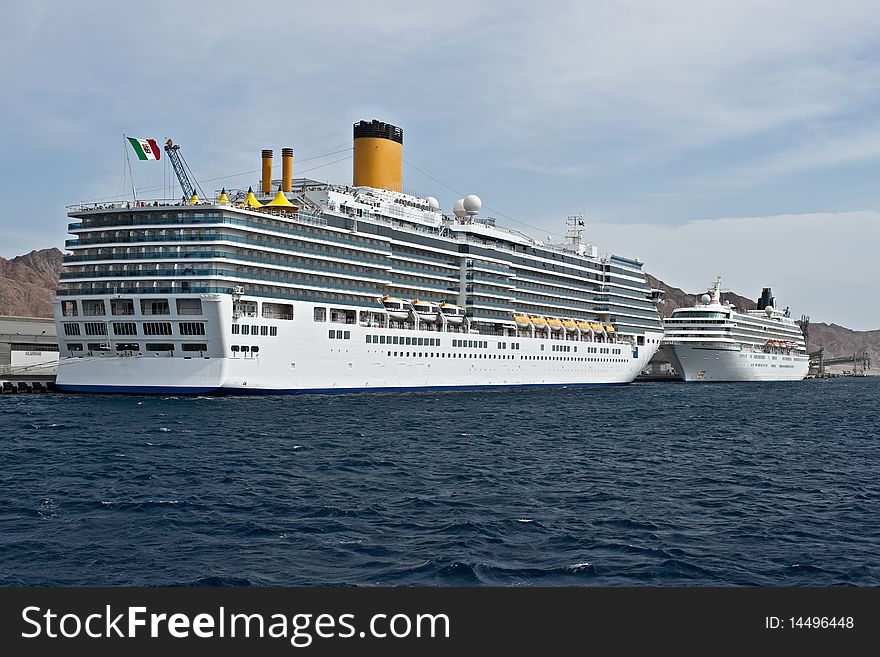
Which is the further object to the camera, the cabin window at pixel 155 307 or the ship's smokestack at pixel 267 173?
the ship's smokestack at pixel 267 173

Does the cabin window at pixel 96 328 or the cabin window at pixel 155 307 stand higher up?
the cabin window at pixel 155 307

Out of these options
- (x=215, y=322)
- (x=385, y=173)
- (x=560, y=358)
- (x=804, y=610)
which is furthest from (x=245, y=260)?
(x=804, y=610)

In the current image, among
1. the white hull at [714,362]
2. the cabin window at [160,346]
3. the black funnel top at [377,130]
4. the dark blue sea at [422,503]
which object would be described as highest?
the black funnel top at [377,130]

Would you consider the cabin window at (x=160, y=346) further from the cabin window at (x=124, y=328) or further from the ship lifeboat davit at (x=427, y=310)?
the ship lifeboat davit at (x=427, y=310)

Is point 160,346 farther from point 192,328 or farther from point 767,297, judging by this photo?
point 767,297

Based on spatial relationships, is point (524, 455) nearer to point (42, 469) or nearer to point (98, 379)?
point (42, 469)

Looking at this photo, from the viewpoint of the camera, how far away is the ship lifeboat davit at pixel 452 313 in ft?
300

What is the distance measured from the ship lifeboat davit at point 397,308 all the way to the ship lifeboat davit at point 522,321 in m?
19.6

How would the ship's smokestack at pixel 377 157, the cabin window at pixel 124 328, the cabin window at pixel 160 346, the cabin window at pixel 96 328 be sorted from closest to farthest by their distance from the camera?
the cabin window at pixel 160 346 < the cabin window at pixel 124 328 < the cabin window at pixel 96 328 < the ship's smokestack at pixel 377 157

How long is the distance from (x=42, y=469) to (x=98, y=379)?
35.4 meters

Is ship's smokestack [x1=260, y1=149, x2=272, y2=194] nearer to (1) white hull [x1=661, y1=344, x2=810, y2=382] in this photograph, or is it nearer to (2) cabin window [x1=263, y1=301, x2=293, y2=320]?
(2) cabin window [x1=263, y1=301, x2=293, y2=320]

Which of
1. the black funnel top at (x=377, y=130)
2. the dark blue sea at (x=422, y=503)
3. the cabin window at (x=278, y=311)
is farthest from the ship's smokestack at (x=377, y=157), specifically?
the dark blue sea at (x=422, y=503)

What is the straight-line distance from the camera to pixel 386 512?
25500mm

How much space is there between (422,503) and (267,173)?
66314mm
